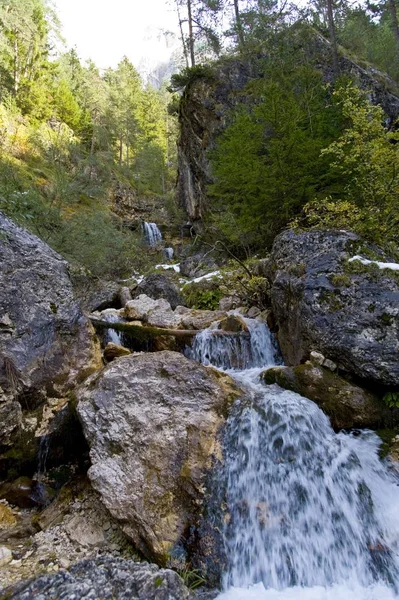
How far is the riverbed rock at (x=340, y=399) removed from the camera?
4676 millimetres

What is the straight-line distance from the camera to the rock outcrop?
493 cm

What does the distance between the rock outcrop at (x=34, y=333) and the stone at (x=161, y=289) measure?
249 inches

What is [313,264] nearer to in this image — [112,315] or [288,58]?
[112,315]

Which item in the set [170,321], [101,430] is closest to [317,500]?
[101,430]

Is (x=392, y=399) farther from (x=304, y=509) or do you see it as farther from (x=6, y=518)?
(x=6, y=518)

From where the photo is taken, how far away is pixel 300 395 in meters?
5.05

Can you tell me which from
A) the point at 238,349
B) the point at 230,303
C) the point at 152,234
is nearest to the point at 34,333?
the point at 238,349

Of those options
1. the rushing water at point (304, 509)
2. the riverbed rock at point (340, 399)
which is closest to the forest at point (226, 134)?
the riverbed rock at point (340, 399)

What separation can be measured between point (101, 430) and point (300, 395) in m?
2.95

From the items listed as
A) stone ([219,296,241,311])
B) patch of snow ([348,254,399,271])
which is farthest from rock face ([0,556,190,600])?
stone ([219,296,241,311])

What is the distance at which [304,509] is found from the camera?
3768 millimetres

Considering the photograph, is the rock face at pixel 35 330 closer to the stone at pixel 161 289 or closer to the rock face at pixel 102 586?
the rock face at pixel 102 586

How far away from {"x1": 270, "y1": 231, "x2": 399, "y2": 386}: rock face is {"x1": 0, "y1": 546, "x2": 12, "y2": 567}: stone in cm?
476

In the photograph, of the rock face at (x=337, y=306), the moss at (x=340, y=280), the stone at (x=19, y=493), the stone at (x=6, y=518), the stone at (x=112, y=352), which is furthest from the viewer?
the stone at (x=112, y=352)
